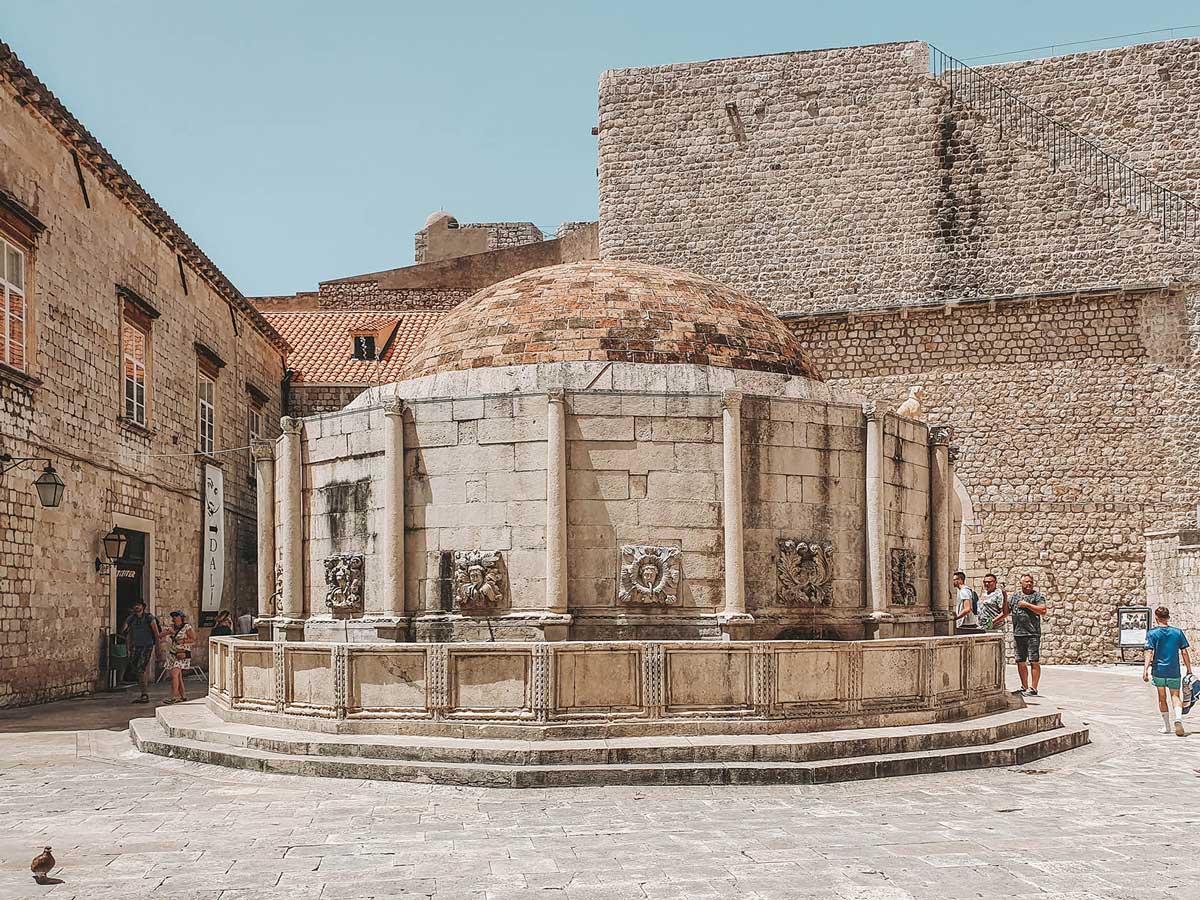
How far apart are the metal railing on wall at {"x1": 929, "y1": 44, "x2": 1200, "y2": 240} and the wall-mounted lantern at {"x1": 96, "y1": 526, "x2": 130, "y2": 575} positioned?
21049mm

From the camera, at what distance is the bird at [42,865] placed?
6.31 metres

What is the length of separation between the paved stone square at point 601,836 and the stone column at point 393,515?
2426 millimetres

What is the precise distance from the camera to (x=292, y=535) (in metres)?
→ 13.0

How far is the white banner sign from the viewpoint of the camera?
76.7 ft

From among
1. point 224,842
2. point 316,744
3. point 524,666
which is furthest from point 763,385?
point 224,842

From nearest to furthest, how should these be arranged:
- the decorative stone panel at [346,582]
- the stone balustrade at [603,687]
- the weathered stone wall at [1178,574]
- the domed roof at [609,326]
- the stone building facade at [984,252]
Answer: the stone balustrade at [603,687] < the decorative stone panel at [346,582] < the domed roof at [609,326] < the weathered stone wall at [1178,574] < the stone building facade at [984,252]

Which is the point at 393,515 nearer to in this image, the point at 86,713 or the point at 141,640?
the point at 86,713

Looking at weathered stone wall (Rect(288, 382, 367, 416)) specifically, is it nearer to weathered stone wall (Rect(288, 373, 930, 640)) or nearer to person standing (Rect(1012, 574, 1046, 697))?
weathered stone wall (Rect(288, 373, 930, 640))

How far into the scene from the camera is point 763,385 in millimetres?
13445

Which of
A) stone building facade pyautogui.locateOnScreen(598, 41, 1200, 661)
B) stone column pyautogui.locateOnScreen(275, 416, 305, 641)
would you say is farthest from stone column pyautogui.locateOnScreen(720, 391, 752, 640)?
stone building facade pyautogui.locateOnScreen(598, 41, 1200, 661)

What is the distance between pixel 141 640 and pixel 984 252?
20233mm

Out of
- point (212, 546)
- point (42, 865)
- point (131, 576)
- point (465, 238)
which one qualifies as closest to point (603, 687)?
point (42, 865)

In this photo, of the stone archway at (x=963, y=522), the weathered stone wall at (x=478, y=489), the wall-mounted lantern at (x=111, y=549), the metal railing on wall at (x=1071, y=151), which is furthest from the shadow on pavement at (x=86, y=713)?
the metal railing on wall at (x=1071, y=151)

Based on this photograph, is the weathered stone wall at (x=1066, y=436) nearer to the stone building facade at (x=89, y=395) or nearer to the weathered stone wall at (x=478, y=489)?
the stone building facade at (x=89, y=395)
